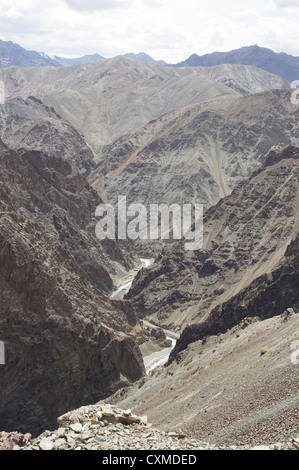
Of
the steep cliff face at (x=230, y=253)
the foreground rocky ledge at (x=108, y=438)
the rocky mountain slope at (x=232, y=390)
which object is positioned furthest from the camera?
the steep cliff face at (x=230, y=253)

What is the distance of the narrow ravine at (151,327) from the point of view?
249 ft

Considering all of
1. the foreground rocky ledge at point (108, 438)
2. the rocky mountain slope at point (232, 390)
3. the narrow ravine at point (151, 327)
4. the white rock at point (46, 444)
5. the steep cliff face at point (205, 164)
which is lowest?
the narrow ravine at point (151, 327)

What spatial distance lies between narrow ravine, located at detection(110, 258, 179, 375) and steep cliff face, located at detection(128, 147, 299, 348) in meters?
3.89

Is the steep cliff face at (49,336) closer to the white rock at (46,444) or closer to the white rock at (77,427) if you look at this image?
the white rock at (77,427)

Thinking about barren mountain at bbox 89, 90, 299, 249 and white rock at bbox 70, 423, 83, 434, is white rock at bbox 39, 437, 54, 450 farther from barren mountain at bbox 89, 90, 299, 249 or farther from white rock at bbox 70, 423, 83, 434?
barren mountain at bbox 89, 90, 299, 249

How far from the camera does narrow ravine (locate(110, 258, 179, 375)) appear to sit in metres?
75.8

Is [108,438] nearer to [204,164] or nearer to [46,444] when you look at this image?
[46,444]

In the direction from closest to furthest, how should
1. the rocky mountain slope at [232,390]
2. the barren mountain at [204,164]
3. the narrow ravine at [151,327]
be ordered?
the rocky mountain slope at [232,390], the narrow ravine at [151,327], the barren mountain at [204,164]

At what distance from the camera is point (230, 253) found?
343ft

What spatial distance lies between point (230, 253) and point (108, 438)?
8792cm

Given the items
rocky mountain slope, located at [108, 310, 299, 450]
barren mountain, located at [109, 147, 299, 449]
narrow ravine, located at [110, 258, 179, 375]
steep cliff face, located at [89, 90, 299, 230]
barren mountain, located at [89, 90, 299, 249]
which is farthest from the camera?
barren mountain, located at [89, 90, 299, 249]

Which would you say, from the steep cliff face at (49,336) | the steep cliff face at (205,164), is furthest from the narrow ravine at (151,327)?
the steep cliff face at (205,164)

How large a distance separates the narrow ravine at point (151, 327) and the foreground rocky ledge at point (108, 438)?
130 feet

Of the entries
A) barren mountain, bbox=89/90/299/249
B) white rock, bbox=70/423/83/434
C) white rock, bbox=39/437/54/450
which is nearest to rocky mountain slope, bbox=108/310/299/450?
white rock, bbox=70/423/83/434
